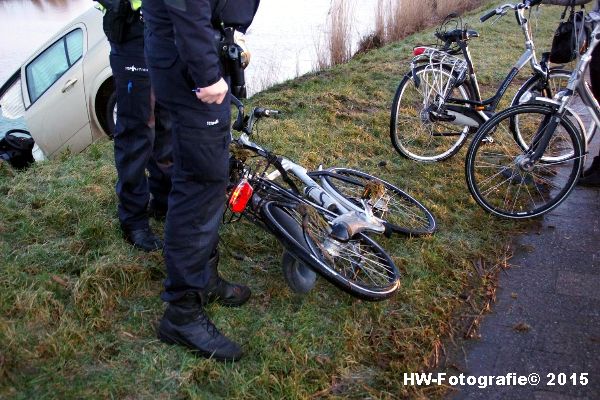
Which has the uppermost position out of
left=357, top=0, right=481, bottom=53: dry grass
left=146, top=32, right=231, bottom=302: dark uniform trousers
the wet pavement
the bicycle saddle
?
left=146, top=32, right=231, bottom=302: dark uniform trousers

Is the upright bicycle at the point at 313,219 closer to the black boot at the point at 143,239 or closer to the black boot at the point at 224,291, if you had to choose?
the black boot at the point at 224,291

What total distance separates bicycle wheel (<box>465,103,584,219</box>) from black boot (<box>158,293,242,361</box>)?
209 centimetres

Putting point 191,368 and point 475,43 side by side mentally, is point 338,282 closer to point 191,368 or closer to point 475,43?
point 191,368

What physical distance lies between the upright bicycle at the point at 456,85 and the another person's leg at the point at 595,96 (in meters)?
0.30

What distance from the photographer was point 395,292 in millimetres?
2707

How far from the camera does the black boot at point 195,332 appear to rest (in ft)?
7.55

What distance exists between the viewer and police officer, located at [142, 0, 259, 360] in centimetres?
188

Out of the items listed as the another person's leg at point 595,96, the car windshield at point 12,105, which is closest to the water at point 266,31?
the car windshield at point 12,105

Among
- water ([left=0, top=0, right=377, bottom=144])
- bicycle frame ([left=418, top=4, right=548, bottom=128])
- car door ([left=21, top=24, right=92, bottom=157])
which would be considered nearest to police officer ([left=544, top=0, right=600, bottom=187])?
bicycle frame ([left=418, top=4, right=548, bottom=128])

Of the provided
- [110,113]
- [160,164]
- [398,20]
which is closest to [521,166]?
[160,164]

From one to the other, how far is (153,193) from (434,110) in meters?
2.32

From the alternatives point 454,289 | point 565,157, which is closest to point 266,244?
point 454,289

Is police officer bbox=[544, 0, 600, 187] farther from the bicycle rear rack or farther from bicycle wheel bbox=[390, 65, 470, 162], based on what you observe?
bicycle wheel bbox=[390, 65, 470, 162]

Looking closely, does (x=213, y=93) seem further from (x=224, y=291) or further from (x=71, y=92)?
(x=71, y=92)
